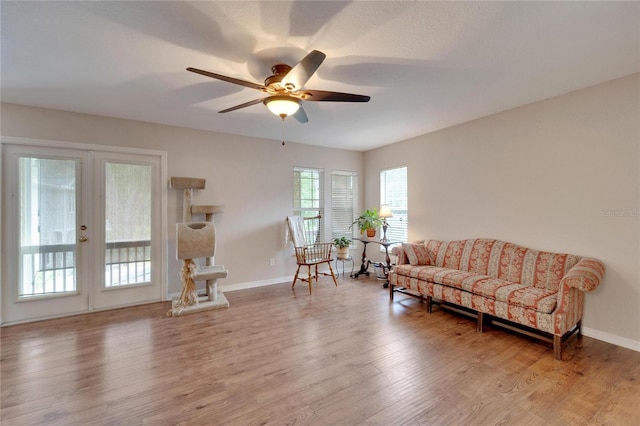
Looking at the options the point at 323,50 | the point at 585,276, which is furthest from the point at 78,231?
the point at 585,276

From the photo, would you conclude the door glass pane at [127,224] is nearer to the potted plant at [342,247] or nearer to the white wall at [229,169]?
the white wall at [229,169]

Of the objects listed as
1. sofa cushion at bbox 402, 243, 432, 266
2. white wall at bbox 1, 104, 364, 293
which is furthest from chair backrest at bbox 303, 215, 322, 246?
sofa cushion at bbox 402, 243, 432, 266

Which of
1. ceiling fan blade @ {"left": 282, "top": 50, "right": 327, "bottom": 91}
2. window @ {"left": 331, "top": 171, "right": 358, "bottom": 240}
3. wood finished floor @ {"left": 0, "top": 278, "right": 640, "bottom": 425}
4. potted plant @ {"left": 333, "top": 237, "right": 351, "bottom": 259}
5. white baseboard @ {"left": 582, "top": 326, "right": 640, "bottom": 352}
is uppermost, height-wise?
ceiling fan blade @ {"left": 282, "top": 50, "right": 327, "bottom": 91}

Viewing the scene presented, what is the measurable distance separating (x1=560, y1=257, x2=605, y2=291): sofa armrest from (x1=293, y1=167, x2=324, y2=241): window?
3658 millimetres

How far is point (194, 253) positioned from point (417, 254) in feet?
9.90

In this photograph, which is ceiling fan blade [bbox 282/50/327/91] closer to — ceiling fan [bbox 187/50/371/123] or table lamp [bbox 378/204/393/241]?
ceiling fan [bbox 187/50/371/123]

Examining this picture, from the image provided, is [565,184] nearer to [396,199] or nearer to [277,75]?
[396,199]

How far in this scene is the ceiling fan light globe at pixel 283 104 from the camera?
218 centimetres

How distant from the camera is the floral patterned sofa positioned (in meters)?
2.42

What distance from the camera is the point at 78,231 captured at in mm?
3438

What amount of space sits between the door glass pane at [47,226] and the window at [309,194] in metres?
3.13

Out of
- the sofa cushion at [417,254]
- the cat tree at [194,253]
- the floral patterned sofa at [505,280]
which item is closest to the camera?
the floral patterned sofa at [505,280]

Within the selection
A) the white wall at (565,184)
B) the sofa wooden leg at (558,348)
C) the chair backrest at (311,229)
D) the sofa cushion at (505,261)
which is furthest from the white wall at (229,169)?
the sofa wooden leg at (558,348)

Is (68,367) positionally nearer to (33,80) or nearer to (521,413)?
(33,80)
